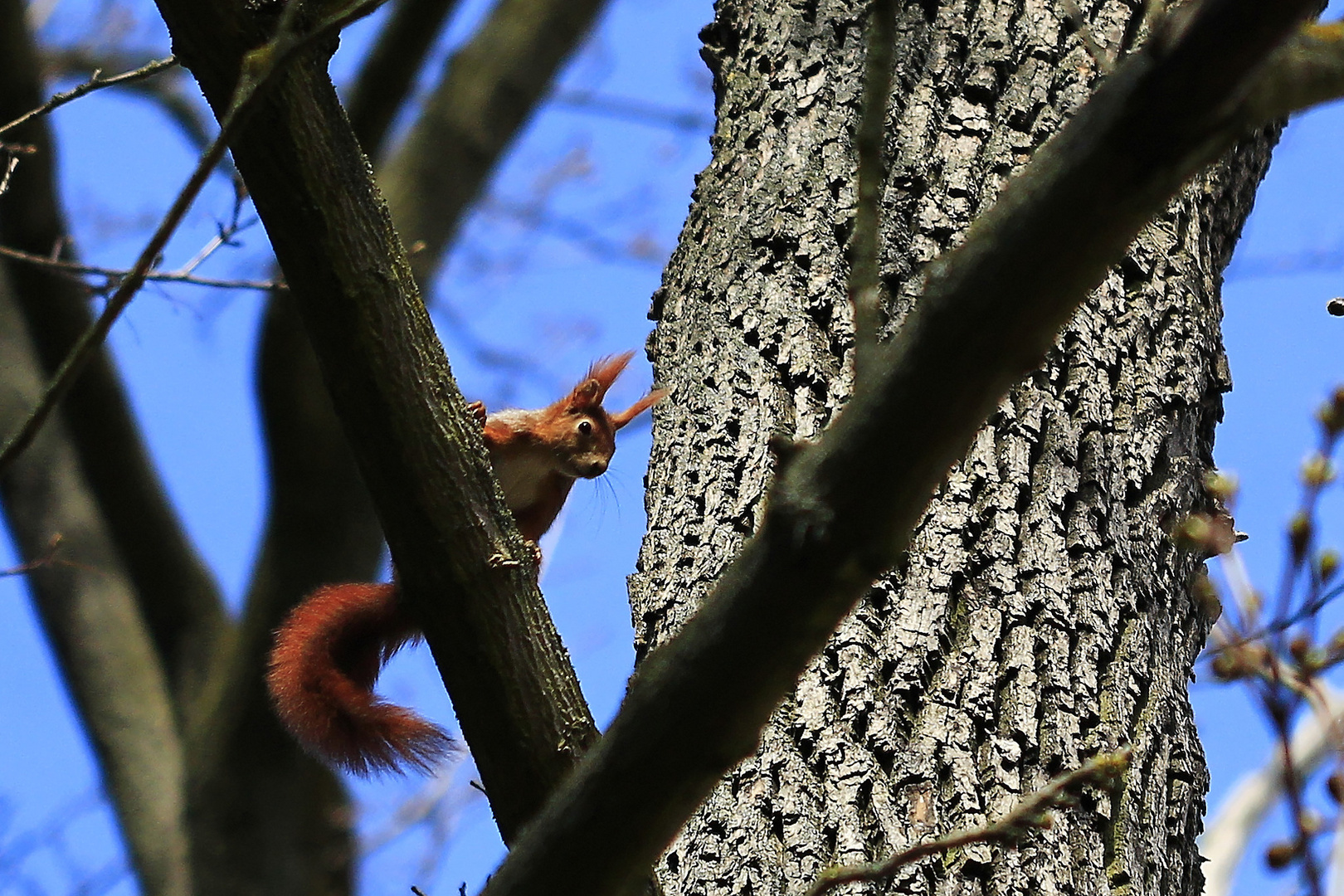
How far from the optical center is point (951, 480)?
1.76 meters

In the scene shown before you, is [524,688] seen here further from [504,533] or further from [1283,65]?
[1283,65]

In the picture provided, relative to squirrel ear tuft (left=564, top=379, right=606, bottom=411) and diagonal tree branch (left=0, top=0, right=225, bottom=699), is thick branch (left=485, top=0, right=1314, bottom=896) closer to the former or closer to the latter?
squirrel ear tuft (left=564, top=379, right=606, bottom=411)

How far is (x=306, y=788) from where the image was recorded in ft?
11.7

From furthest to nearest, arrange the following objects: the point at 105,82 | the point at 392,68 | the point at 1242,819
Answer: the point at 1242,819 < the point at 392,68 < the point at 105,82

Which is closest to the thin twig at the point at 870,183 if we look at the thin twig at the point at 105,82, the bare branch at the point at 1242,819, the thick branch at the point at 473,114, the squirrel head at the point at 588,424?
the thin twig at the point at 105,82

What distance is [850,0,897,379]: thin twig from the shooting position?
3.20ft

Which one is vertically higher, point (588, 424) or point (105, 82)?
point (588, 424)

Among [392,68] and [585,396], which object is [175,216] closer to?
[585,396]

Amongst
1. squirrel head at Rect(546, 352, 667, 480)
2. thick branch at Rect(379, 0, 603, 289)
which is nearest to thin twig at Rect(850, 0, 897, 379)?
squirrel head at Rect(546, 352, 667, 480)

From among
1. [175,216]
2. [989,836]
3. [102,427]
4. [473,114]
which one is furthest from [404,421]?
[473,114]

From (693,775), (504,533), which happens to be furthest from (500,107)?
(693,775)

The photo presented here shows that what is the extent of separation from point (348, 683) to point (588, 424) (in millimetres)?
889

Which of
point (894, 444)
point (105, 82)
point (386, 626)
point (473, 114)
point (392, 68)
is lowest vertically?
point (894, 444)

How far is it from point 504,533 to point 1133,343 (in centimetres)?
99
